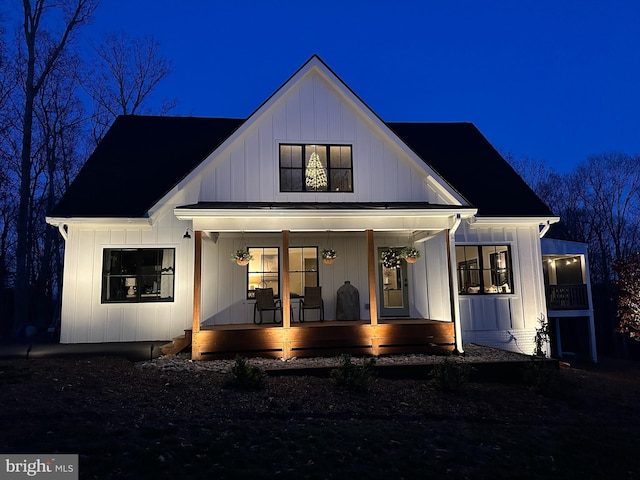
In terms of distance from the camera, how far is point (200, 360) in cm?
854

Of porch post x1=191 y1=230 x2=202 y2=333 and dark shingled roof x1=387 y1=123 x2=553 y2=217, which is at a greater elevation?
dark shingled roof x1=387 y1=123 x2=553 y2=217

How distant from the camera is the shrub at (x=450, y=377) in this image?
6.90 meters

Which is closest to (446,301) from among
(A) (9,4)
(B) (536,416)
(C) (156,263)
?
(B) (536,416)

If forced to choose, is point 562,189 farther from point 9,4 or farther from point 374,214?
point 9,4

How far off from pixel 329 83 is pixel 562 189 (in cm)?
2612

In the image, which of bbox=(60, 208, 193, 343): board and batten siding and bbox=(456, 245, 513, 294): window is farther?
bbox=(456, 245, 513, 294): window

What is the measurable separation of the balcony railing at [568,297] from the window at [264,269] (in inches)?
353

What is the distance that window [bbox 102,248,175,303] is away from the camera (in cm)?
1009

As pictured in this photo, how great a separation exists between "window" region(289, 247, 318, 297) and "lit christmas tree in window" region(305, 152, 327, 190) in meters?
1.90

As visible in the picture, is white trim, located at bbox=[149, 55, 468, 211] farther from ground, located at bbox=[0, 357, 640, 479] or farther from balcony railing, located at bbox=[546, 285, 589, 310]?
balcony railing, located at bbox=[546, 285, 589, 310]

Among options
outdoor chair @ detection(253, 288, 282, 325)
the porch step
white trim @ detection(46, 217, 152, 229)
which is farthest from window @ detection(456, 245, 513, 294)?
white trim @ detection(46, 217, 152, 229)

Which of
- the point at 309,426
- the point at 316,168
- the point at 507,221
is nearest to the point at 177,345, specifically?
the point at 316,168

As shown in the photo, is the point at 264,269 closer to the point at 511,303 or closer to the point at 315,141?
the point at 315,141

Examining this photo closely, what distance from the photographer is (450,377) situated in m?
6.92
